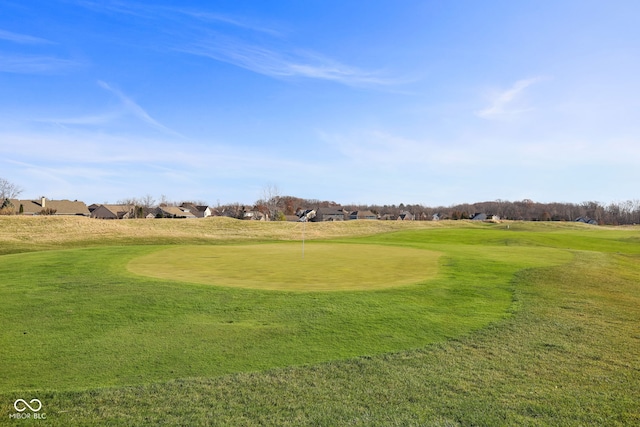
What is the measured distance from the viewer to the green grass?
5.00 metres

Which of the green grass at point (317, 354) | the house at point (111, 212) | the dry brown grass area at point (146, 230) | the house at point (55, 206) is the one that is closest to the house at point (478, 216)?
the dry brown grass area at point (146, 230)

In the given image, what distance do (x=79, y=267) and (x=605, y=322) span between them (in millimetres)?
15975

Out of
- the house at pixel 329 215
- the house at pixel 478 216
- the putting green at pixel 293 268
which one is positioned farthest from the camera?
the house at pixel 478 216

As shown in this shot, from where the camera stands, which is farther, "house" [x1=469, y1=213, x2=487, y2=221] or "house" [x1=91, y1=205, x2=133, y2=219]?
"house" [x1=469, y1=213, x2=487, y2=221]

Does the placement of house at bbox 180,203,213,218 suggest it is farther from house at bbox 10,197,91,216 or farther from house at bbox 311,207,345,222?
house at bbox 10,197,91,216

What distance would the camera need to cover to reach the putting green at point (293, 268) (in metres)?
12.6

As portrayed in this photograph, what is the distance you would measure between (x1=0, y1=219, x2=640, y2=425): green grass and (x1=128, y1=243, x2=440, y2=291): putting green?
1086 millimetres

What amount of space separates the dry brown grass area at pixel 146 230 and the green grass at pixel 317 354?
62.9 ft

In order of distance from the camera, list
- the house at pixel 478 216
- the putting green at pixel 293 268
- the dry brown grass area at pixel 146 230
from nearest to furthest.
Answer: the putting green at pixel 293 268, the dry brown grass area at pixel 146 230, the house at pixel 478 216

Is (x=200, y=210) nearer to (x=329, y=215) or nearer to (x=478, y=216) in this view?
(x=329, y=215)

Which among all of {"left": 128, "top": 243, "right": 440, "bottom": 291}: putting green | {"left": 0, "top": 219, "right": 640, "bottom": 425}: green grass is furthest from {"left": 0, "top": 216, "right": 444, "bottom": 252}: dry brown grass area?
{"left": 0, "top": 219, "right": 640, "bottom": 425}: green grass

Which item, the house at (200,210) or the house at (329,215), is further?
the house at (329,215)

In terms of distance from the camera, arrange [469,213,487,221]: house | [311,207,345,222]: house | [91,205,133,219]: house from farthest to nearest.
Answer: [469,213,487,221]: house
[311,207,345,222]: house
[91,205,133,219]: house

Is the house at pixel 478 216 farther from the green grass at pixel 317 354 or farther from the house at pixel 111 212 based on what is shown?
the green grass at pixel 317 354
